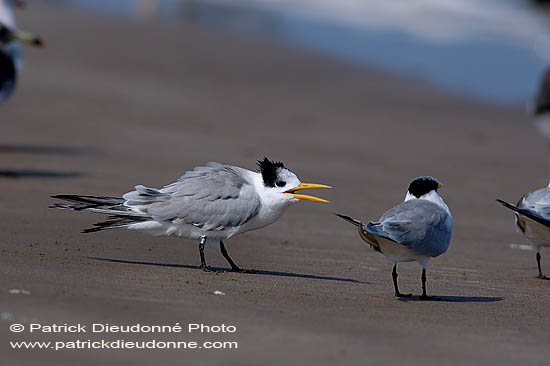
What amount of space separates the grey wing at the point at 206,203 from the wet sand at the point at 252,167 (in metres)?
0.33

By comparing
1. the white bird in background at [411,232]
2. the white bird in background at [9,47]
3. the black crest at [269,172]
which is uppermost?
the white bird in background at [9,47]

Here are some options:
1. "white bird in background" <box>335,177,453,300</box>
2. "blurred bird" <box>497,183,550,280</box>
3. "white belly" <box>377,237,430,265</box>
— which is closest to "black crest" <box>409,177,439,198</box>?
"white bird in background" <box>335,177,453,300</box>

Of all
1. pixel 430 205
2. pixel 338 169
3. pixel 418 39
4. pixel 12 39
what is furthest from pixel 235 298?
pixel 418 39

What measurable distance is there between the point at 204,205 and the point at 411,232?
4.30 feet

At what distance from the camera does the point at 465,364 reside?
4.07 meters

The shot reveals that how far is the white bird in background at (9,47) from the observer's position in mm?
9922

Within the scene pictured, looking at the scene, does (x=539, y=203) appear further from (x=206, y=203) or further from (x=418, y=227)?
(x=206, y=203)

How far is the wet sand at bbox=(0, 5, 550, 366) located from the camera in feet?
14.3

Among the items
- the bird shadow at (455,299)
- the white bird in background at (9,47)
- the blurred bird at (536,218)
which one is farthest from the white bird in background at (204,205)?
the white bird in background at (9,47)

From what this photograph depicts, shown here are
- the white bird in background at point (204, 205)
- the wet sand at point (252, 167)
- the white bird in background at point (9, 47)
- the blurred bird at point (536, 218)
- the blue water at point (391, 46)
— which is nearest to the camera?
the wet sand at point (252, 167)

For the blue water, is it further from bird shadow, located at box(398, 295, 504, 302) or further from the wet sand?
bird shadow, located at box(398, 295, 504, 302)

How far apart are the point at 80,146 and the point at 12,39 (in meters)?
1.57

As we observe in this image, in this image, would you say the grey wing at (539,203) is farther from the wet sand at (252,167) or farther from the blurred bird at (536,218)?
the wet sand at (252,167)

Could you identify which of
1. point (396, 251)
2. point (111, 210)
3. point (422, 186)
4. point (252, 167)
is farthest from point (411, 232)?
point (252, 167)
